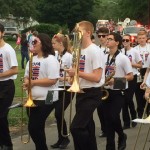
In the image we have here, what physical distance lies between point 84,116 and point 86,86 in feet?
1.25

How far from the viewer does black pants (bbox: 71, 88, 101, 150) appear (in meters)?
5.38

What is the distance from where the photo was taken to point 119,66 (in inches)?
271

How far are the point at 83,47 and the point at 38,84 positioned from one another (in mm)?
768

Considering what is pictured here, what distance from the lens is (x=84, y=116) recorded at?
17.7ft

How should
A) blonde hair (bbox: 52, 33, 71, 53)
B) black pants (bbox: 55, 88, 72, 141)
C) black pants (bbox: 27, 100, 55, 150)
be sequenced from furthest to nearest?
blonde hair (bbox: 52, 33, 71, 53) < black pants (bbox: 55, 88, 72, 141) < black pants (bbox: 27, 100, 55, 150)

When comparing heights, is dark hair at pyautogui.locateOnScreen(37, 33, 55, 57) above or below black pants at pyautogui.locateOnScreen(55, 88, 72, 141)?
above

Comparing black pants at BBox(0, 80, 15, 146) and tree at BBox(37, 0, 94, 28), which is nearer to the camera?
black pants at BBox(0, 80, 15, 146)

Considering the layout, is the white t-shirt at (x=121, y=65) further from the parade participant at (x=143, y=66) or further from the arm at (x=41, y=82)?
the parade participant at (x=143, y=66)

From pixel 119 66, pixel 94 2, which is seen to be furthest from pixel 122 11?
pixel 119 66

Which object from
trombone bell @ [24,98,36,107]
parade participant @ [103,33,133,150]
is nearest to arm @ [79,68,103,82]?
trombone bell @ [24,98,36,107]

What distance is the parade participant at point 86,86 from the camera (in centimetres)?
539

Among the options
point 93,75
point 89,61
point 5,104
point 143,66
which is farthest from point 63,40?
point 143,66

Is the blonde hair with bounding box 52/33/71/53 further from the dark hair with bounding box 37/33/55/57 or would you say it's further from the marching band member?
the marching band member

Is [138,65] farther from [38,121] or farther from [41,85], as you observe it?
[38,121]
